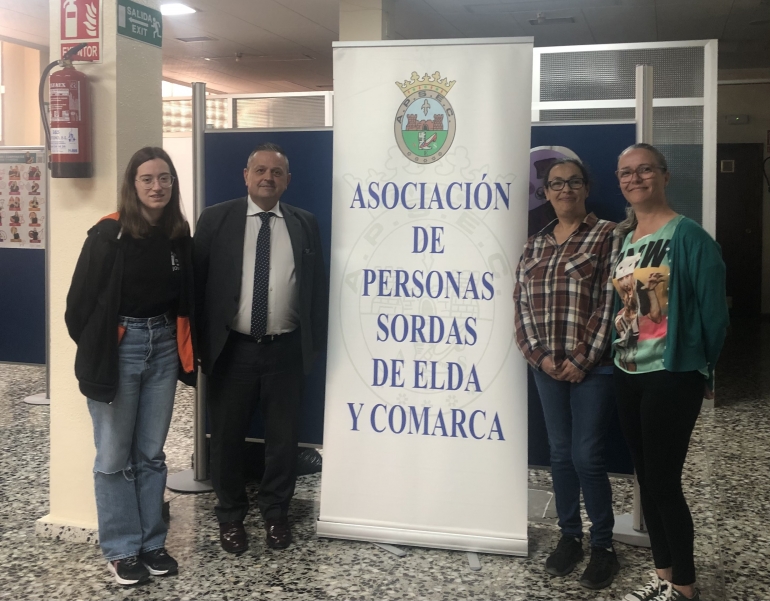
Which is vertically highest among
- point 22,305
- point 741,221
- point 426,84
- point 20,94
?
point 20,94

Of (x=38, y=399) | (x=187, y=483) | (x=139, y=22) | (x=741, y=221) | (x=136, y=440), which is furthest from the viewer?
(x=741, y=221)

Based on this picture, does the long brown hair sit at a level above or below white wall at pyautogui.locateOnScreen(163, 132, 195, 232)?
below

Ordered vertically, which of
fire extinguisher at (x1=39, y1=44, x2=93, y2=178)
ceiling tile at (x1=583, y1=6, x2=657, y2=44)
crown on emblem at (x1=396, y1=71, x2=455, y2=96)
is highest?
ceiling tile at (x1=583, y1=6, x2=657, y2=44)

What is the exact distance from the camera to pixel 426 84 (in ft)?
8.49

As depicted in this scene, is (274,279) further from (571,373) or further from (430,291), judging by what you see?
(571,373)

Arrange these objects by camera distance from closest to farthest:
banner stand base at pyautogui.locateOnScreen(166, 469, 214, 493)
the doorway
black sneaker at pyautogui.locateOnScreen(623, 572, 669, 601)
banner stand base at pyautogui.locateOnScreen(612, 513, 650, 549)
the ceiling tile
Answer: black sneaker at pyautogui.locateOnScreen(623, 572, 669, 601), banner stand base at pyautogui.locateOnScreen(612, 513, 650, 549), banner stand base at pyautogui.locateOnScreen(166, 469, 214, 493), the ceiling tile, the doorway

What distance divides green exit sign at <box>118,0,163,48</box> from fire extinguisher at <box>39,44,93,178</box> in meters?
0.16

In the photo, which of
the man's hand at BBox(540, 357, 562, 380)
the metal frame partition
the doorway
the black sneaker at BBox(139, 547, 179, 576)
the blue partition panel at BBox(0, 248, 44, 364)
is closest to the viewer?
the man's hand at BBox(540, 357, 562, 380)

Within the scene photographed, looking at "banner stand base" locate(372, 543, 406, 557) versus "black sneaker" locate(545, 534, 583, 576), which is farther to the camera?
"banner stand base" locate(372, 543, 406, 557)

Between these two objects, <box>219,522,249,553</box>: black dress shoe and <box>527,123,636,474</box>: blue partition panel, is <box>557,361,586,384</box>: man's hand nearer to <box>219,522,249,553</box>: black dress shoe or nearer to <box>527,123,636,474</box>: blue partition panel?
<box>527,123,636,474</box>: blue partition panel

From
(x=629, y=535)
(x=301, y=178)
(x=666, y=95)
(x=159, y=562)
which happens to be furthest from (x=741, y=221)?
(x=159, y=562)

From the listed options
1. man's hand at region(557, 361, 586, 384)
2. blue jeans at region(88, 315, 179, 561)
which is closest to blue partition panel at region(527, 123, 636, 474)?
man's hand at region(557, 361, 586, 384)

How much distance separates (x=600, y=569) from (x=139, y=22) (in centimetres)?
241

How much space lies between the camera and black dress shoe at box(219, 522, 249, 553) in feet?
8.74
